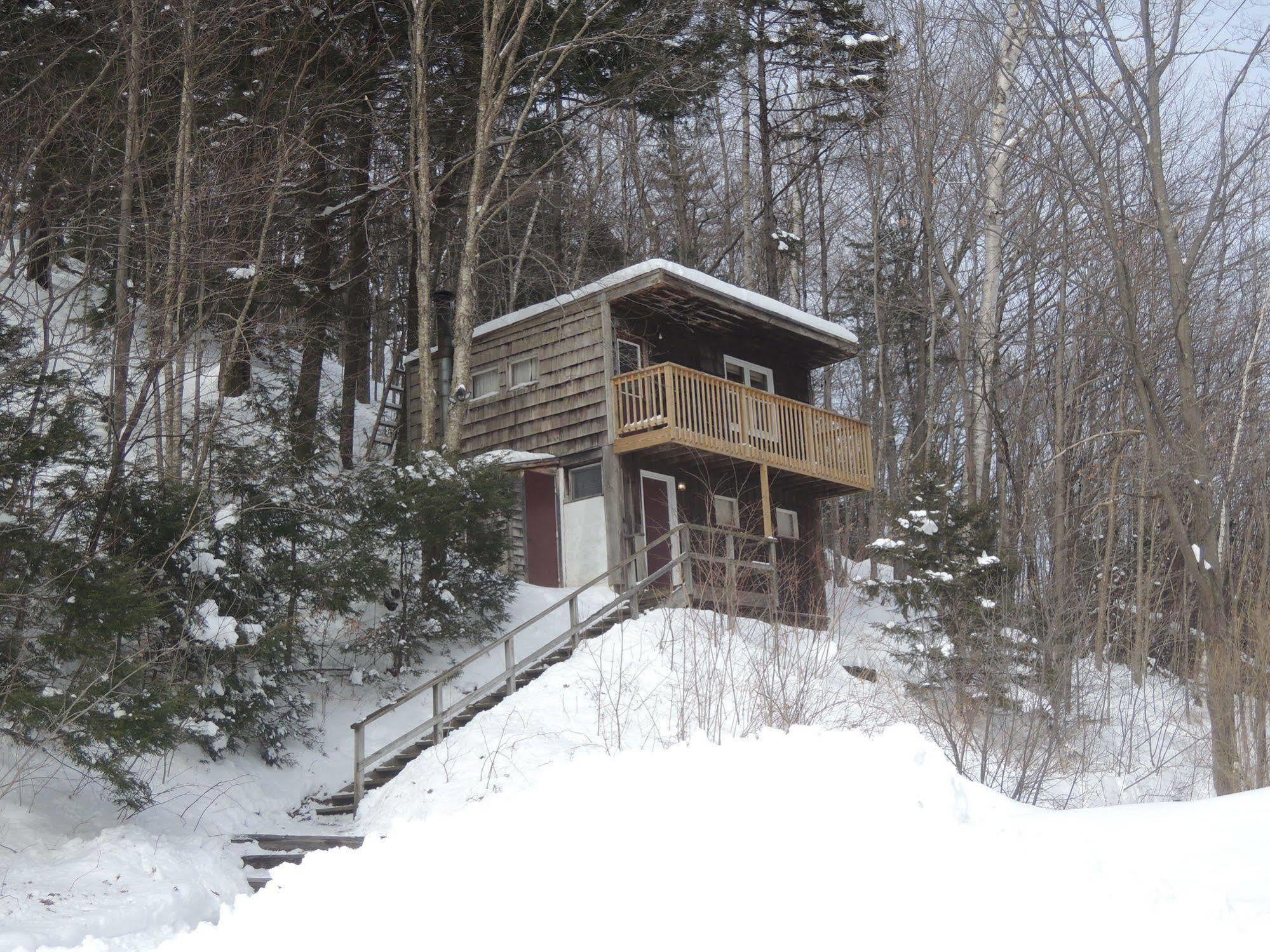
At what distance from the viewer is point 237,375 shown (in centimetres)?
2128

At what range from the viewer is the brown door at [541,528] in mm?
19375

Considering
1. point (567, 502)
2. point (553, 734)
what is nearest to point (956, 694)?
point (553, 734)

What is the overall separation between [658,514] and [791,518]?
3.40 m

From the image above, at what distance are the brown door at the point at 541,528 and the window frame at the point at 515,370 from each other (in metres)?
1.56

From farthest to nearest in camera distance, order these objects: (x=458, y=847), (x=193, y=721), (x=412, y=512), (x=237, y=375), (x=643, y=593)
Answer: (x=237, y=375) < (x=643, y=593) < (x=412, y=512) < (x=193, y=721) < (x=458, y=847)

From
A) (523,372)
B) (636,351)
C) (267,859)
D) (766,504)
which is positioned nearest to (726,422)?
(766,504)

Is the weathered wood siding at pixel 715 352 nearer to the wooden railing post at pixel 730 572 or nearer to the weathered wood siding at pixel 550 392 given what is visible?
the weathered wood siding at pixel 550 392

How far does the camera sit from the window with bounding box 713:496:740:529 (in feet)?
65.5

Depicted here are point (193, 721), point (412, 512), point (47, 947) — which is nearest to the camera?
point (47, 947)

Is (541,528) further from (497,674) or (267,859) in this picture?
(267,859)

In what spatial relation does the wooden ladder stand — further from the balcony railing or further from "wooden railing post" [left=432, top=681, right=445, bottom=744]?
"wooden railing post" [left=432, top=681, right=445, bottom=744]

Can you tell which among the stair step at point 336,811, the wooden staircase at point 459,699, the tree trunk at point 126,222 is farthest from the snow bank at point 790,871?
the tree trunk at point 126,222

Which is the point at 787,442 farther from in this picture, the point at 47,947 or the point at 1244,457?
the point at 47,947

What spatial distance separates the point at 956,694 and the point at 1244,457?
601 inches
